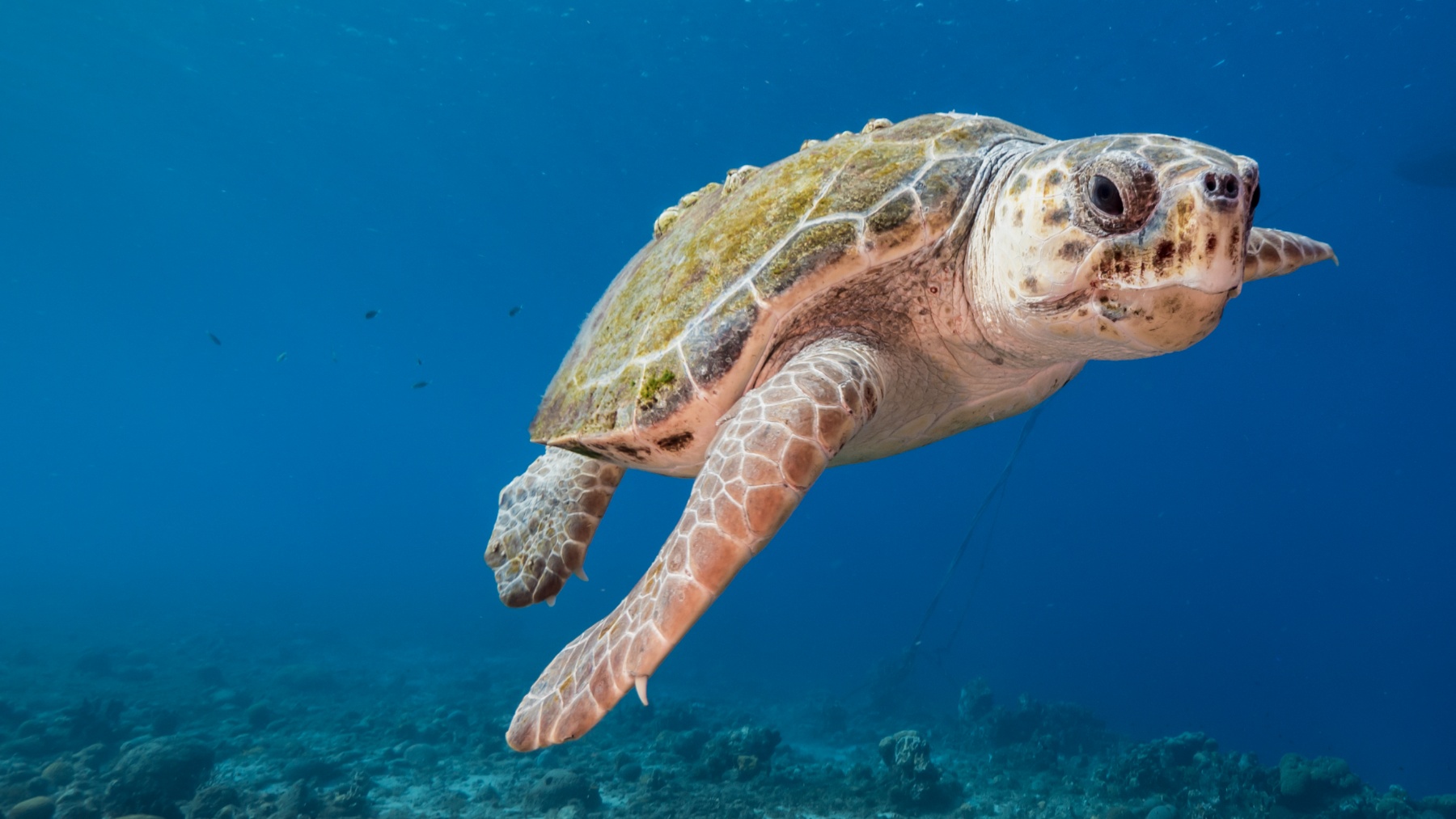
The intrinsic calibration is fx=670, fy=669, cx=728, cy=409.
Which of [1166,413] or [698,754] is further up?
[1166,413]

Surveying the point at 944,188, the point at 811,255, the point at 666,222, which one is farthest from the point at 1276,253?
the point at 666,222

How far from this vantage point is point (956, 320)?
2.59m

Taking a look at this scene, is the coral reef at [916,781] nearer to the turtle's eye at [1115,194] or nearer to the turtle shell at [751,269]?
the turtle shell at [751,269]

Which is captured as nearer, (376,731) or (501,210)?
(376,731)

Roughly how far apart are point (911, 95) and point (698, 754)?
805 inches

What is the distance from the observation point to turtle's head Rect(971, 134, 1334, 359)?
160cm

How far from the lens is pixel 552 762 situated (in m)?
9.41

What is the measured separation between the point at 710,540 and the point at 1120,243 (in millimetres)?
1347

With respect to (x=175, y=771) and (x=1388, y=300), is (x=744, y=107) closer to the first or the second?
(x=175, y=771)

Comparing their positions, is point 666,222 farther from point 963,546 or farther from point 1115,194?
point 963,546

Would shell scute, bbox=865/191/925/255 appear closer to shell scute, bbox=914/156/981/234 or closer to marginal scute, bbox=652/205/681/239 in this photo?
shell scute, bbox=914/156/981/234

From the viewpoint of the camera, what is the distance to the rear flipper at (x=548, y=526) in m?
3.31

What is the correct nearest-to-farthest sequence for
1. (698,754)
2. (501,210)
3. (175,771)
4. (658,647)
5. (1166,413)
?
1. (658,647)
2. (175,771)
3. (698,754)
4. (501,210)
5. (1166,413)

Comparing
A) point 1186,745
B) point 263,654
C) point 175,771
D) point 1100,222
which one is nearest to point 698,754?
point 175,771
